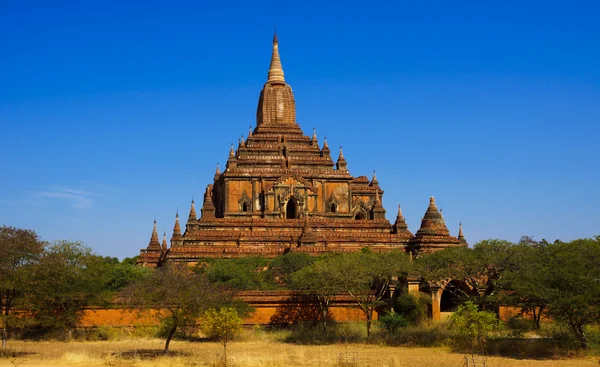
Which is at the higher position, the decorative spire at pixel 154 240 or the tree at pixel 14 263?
the decorative spire at pixel 154 240

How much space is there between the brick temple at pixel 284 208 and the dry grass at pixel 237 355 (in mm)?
15342

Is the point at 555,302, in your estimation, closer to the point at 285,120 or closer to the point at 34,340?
the point at 34,340

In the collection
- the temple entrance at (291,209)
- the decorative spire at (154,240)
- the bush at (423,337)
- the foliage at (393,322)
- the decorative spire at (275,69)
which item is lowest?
the bush at (423,337)

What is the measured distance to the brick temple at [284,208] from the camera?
43.3 m

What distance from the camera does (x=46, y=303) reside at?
28.3m

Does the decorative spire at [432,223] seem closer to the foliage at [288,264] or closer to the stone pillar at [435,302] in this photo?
the foliage at [288,264]

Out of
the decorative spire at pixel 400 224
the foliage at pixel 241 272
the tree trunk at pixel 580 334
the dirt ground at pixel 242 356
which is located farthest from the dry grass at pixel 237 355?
the decorative spire at pixel 400 224

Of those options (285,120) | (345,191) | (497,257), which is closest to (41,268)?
(497,257)

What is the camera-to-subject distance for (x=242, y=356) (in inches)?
907

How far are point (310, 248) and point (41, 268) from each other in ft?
63.0

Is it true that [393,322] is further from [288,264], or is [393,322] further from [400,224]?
[400,224]

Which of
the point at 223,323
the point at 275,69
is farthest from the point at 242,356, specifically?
the point at 275,69

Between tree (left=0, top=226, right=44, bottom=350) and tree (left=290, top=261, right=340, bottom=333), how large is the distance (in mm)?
10384

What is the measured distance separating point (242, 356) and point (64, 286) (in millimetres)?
9511
